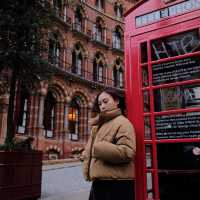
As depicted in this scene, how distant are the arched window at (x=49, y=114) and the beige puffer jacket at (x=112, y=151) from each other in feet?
55.1

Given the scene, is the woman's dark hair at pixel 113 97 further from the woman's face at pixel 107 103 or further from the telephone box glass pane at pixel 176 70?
the telephone box glass pane at pixel 176 70

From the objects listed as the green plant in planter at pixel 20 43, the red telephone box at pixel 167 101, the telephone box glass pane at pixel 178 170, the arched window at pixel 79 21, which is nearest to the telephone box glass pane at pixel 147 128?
the red telephone box at pixel 167 101

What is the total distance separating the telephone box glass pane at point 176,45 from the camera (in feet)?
8.98

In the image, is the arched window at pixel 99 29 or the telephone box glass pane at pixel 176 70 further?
the arched window at pixel 99 29

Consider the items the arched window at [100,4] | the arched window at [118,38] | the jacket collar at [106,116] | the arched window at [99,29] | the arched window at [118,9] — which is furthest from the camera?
the arched window at [118,9]

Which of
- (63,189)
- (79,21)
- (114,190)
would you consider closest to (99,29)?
(79,21)

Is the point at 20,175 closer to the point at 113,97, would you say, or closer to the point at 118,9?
the point at 113,97

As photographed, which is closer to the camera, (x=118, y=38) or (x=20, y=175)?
(x=20, y=175)

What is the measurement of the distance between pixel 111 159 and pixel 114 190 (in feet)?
0.96

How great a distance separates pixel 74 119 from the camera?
70.4 feet

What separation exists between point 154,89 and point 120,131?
579mm

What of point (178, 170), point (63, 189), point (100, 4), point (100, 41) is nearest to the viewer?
point (178, 170)

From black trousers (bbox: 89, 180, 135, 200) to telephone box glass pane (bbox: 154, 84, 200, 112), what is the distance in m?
0.75

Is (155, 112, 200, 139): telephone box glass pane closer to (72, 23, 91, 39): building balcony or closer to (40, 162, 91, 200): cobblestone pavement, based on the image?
(40, 162, 91, 200): cobblestone pavement
